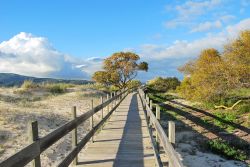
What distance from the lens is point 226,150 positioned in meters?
15.1

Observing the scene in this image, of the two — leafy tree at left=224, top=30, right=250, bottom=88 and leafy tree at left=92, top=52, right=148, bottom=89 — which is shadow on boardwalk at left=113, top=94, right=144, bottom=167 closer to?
leafy tree at left=224, top=30, right=250, bottom=88

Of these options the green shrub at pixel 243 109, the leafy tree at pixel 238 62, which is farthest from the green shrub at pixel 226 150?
the green shrub at pixel 243 109

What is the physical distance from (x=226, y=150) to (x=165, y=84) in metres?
54.3

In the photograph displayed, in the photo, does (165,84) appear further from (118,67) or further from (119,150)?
(119,150)

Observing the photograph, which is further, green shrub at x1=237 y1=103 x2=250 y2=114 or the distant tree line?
green shrub at x1=237 y1=103 x2=250 y2=114

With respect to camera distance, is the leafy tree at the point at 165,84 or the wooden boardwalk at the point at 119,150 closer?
the wooden boardwalk at the point at 119,150

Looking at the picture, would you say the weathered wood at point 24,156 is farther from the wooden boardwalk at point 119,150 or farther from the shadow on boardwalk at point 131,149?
the shadow on boardwalk at point 131,149

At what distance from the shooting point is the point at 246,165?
1324cm

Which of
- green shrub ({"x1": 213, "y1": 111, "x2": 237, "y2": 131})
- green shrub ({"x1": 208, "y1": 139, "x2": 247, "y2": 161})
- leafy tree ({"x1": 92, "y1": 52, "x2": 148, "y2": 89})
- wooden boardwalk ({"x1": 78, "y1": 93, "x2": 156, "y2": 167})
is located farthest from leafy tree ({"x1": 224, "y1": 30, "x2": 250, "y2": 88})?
leafy tree ({"x1": 92, "y1": 52, "x2": 148, "y2": 89})

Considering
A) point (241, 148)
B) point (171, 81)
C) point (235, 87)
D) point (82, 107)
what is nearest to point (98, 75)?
point (171, 81)

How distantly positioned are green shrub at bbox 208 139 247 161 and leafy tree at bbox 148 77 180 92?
161 feet

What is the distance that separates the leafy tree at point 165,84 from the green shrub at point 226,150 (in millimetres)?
49000

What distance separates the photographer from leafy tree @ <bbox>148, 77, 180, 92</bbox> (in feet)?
220

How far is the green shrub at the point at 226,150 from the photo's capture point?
14427 millimetres
